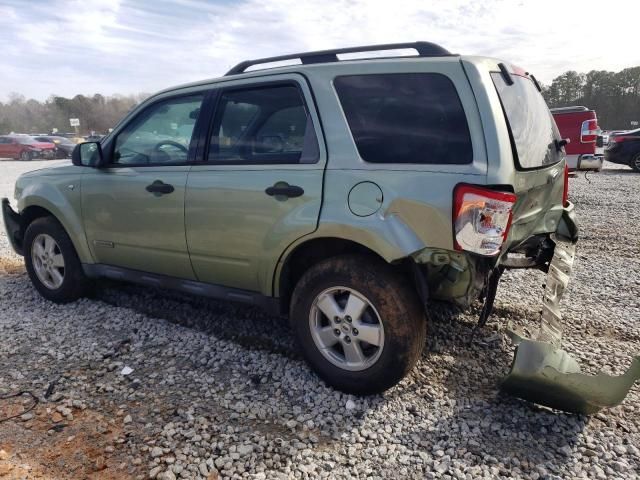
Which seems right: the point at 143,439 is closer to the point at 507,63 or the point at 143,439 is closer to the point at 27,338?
the point at 27,338

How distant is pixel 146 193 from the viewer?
11.7 ft

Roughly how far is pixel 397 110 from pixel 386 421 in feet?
5.68

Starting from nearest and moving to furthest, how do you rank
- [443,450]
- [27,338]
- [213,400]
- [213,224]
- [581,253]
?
[443,450] → [213,400] → [213,224] → [27,338] → [581,253]

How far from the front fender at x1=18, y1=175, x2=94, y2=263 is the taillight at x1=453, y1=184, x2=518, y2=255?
3.19m

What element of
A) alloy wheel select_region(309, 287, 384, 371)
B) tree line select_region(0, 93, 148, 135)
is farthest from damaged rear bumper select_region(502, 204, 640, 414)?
→ tree line select_region(0, 93, 148, 135)

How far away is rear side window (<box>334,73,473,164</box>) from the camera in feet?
8.16

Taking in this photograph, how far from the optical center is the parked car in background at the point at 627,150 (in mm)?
14727

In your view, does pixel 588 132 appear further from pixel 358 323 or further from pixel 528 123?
pixel 358 323

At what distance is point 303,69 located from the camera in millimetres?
2979

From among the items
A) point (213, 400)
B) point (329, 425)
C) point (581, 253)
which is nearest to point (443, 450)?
point (329, 425)

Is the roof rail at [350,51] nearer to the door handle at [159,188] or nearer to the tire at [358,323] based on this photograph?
the door handle at [159,188]

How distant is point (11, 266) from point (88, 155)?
2.68 m

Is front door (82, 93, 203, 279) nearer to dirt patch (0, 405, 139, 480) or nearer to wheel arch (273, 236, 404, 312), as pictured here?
wheel arch (273, 236, 404, 312)

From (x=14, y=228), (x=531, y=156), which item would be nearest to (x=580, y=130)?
(x=531, y=156)
